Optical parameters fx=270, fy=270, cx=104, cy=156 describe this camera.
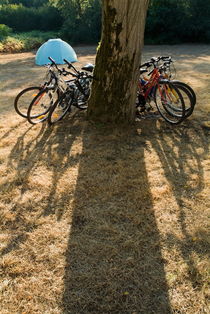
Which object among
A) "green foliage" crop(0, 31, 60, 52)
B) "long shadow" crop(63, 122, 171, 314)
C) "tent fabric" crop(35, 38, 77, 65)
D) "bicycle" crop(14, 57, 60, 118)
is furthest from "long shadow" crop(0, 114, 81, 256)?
"green foliage" crop(0, 31, 60, 52)

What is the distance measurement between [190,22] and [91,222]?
55.5 feet

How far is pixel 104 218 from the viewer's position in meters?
2.95

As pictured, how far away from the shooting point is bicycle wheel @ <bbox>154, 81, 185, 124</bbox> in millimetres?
4789

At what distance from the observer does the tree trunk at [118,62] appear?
3.93 meters

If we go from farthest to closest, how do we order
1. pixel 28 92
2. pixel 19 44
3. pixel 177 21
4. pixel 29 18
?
pixel 29 18 → pixel 177 21 → pixel 19 44 → pixel 28 92

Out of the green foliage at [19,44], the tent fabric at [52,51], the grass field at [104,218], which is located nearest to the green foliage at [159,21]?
the green foliage at [19,44]

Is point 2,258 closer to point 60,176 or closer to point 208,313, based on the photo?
point 60,176

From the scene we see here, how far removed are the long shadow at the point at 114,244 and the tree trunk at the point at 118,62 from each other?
3.68ft

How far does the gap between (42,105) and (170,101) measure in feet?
7.86

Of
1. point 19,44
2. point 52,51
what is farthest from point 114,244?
point 19,44

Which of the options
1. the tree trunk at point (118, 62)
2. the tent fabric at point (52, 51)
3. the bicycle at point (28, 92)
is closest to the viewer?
the tree trunk at point (118, 62)

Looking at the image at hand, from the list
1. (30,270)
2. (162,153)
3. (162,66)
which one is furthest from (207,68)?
(30,270)

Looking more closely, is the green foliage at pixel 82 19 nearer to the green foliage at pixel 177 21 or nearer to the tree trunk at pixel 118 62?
the green foliage at pixel 177 21

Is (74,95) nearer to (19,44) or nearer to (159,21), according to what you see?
(19,44)
